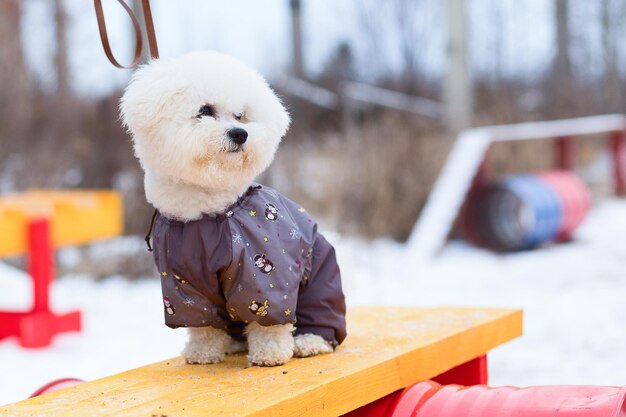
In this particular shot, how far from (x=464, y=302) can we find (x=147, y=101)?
3.91 meters

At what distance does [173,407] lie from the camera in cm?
197

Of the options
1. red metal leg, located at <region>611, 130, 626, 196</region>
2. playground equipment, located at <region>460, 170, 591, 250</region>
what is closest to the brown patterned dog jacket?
playground equipment, located at <region>460, 170, 591, 250</region>

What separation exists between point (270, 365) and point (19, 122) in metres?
6.80

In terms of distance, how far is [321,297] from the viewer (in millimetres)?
2488

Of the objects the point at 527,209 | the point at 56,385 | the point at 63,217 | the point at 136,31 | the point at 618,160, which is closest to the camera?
the point at 136,31

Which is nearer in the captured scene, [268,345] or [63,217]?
[268,345]

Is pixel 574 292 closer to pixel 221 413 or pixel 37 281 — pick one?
pixel 37 281

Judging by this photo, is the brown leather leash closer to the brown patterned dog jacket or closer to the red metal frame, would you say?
the brown patterned dog jacket

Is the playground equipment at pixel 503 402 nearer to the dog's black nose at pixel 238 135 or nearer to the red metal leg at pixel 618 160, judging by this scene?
the dog's black nose at pixel 238 135

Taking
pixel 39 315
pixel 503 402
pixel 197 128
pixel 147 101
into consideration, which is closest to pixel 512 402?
→ pixel 503 402

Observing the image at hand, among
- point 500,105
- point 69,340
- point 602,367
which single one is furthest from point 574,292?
point 500,105

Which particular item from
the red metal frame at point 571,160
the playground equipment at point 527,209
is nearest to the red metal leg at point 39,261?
the playground equipment at point 527,209

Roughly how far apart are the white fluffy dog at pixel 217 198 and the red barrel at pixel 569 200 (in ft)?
19.4

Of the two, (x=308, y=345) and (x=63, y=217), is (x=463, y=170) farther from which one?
(x=308, y=345)
